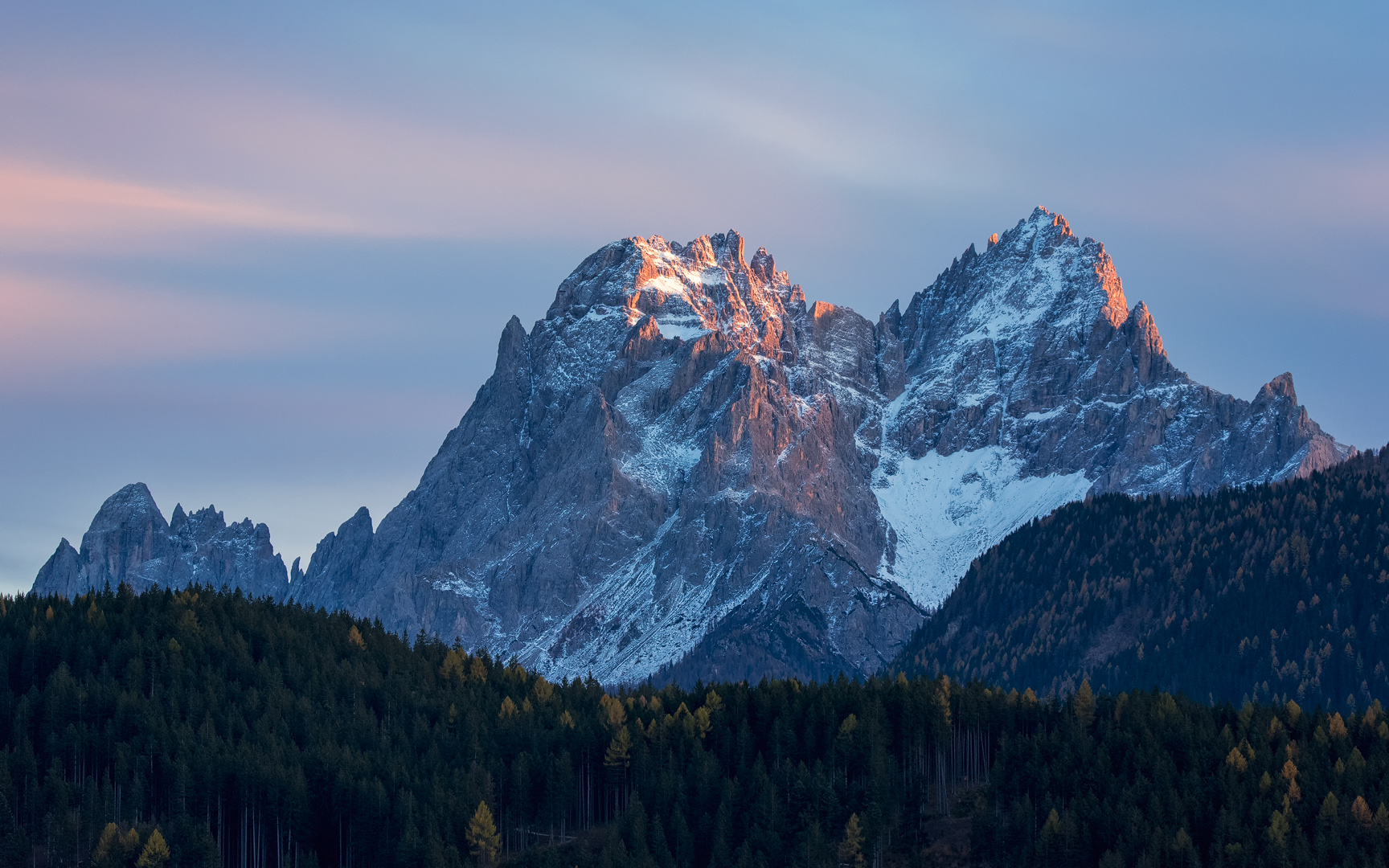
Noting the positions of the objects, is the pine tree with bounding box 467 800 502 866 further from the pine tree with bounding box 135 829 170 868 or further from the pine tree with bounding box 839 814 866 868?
the pine tree with bounding box 839 814 866 868

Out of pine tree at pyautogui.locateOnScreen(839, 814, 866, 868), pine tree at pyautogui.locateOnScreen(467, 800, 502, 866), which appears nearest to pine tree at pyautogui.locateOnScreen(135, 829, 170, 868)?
pine tree at pyautogui.locateOnScreen(467, 800, 502, 866)

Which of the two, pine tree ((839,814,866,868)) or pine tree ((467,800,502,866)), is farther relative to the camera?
pine tree ((467,800,502,866))

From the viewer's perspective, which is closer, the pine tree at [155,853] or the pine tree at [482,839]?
the pine tree at [155,853]

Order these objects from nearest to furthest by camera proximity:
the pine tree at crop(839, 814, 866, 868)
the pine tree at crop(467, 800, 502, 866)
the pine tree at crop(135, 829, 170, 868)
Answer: the pine tree at crop(135, 829, 170, 868) → the pine tree at crop(839, 814, 866, 868) → the pine tree at crop(467, 800, 502, 866)

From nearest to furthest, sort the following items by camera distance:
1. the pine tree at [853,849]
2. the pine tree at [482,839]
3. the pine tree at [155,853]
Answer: the pine tree at [155,853], the pine tree at [853,849], the pine tree at [482,839]

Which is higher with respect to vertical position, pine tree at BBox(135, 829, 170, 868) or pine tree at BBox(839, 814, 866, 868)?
pine tree at BBox(135, 829, 170, 868)

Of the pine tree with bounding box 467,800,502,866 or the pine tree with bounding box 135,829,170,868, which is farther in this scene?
the pine tree with bounding box 467,800,502,866

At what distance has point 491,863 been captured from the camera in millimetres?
192625

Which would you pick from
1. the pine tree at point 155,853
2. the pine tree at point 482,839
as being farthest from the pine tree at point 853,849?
the pine tree at point 155,853

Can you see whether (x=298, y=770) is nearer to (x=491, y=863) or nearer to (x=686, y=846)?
(x=491, y=863)

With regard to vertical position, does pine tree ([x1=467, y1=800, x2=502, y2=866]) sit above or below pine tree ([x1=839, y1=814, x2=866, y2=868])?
above

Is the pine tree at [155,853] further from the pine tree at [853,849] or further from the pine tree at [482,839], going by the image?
the pine tree at [853,849]

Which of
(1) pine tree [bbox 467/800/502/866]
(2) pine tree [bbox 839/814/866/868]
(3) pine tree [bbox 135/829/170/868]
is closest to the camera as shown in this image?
(3) pine tree [bbox 135/829/170/868]

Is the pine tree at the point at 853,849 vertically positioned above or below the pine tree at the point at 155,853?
below
